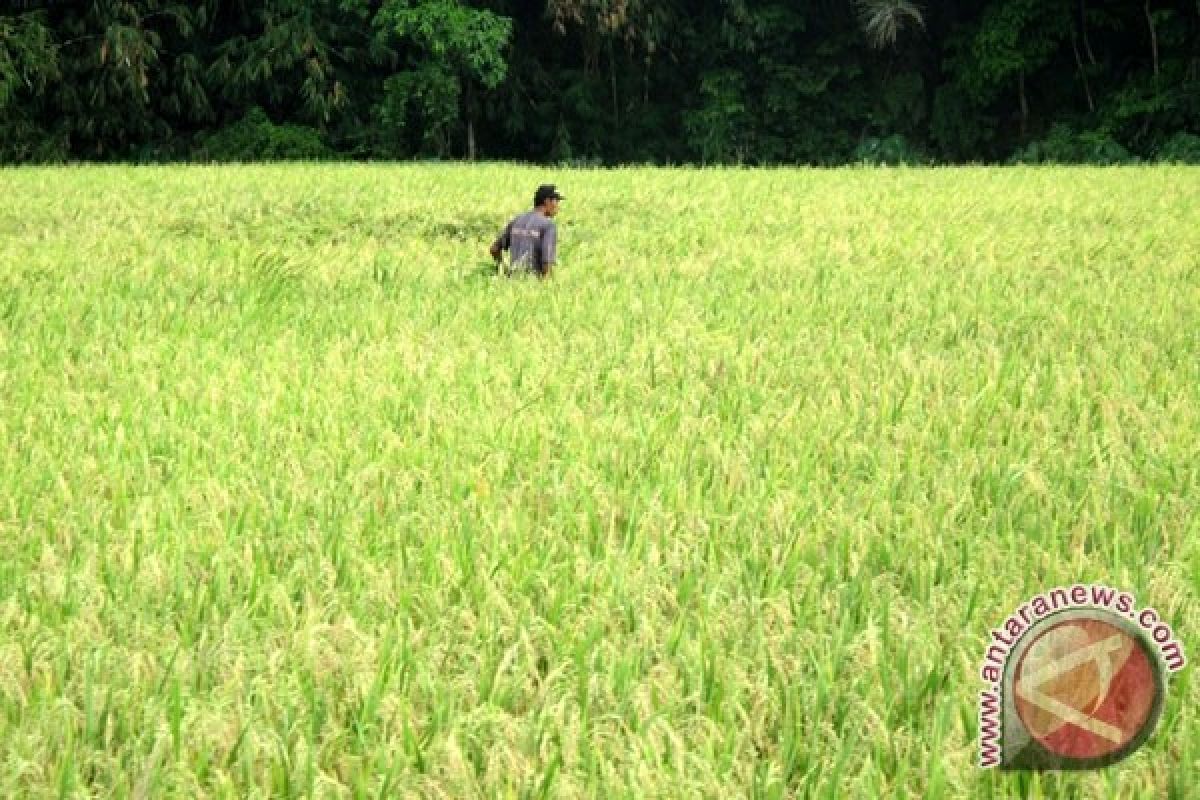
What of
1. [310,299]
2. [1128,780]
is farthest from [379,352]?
[1128,780]

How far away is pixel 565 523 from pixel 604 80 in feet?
105

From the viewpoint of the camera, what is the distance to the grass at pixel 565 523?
260 centimetres

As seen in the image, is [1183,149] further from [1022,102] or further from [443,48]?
[443,48]

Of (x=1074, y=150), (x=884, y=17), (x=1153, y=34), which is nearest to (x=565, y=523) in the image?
(x=1074, y=150)

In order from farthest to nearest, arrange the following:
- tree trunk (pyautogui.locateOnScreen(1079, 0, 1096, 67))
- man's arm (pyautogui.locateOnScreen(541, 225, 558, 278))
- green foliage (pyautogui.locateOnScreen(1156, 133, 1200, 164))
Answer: tree trunk (pyautogui.locateOnScreen(1079, 0, 1096, 67)) < green foliage (pyautogui.locateOnScreen(1156, 133, 1200, 164)) < man's arm (pyautogui.locateOnScreen(541, 225, 558, 278))

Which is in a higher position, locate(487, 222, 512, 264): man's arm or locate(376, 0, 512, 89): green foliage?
locate(376, 0, 512, 89): green foliage

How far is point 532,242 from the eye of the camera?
997 cm

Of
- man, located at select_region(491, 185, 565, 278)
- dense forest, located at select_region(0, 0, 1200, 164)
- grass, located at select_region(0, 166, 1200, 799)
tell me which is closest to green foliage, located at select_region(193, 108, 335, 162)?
dense forest, located at select_region(0, 0, 1200, 164)

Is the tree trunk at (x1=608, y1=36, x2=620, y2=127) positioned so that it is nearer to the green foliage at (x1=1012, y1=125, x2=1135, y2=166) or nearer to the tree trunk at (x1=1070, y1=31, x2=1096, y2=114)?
Result: the green foliage at (x1=1012, y1=125, x2=1135, y2=166)

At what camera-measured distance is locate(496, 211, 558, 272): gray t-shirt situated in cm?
976

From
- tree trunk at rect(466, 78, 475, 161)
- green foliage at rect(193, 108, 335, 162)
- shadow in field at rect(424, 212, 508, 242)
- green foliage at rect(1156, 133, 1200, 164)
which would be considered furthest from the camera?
tree trunk at rect(466, 78, 475, 161)

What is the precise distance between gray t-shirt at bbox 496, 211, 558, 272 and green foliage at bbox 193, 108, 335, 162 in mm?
21001

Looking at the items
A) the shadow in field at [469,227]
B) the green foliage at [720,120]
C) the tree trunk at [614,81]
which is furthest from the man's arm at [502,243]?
the tree trunk at [614,81]

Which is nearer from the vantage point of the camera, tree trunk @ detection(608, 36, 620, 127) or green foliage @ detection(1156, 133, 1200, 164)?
green foliage @ detection(1156, 133, 1200, 164)
